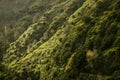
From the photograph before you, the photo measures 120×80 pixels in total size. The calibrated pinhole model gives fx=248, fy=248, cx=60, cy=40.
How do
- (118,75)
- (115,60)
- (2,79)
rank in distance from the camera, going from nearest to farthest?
(2,79) → (118,75) → (115,60)

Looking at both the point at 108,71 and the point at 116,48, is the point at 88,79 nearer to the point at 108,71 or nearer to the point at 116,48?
the point at 108,71

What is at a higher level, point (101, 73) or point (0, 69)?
point (0, 69)

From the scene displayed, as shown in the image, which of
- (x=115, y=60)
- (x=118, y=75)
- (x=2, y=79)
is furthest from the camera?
(x=115, y=60)

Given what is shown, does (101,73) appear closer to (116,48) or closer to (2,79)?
(116,48)

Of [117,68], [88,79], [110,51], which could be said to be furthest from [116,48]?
[88,79]

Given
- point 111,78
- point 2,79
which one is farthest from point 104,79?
point 2,79

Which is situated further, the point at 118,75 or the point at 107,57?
the point at 107,57

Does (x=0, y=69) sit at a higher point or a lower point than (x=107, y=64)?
higher

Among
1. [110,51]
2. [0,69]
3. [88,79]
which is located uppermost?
[0,69]

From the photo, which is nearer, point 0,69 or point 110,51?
point 0,69
